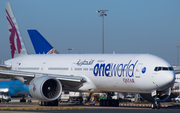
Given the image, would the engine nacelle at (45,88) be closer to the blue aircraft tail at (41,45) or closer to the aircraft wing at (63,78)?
the aircraft wing at (63,78)

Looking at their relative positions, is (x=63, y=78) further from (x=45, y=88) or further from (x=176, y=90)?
(x=176, y=90)

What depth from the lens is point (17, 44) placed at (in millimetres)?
40500

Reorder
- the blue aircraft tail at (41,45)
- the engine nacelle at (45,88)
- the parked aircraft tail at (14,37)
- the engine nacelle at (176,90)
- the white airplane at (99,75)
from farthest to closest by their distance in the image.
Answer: the engine nacelle at (176,90) → the blue aircraft tail at (41,45) → the parked aircraft tail at (14,37) → the engine nacelle at (45,88) → the white airplane at (99,75)

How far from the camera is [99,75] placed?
31.1 metres

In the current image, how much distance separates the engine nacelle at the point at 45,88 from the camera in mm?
29503

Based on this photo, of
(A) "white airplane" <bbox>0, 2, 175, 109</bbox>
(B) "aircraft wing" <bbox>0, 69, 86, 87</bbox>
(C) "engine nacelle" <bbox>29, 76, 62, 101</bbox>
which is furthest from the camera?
(B) "aircraft wing" <bbox>0, 69, 86, 87</bbox>

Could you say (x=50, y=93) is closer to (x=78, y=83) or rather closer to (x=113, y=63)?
(x=78, y=83)

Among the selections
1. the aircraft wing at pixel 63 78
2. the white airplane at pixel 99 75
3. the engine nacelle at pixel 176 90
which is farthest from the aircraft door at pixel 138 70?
the engine nacelle at pixel 176 90

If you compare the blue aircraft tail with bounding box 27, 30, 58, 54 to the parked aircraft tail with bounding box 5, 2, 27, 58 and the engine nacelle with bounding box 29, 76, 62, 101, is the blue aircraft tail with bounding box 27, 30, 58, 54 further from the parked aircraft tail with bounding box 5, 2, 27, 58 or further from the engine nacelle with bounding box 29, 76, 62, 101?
the engine nacelle with bounding box 29, 76, 62, 101

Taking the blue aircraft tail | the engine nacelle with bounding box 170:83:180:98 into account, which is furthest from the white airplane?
the engine nacelle with bounding box 170:83:180:98

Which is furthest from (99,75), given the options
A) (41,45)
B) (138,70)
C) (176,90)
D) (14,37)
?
(176,90)

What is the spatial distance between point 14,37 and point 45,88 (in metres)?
11.9

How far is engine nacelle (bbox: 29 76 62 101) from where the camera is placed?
29.5 metres

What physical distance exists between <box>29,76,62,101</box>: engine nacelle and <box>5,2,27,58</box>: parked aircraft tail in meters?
10.3
